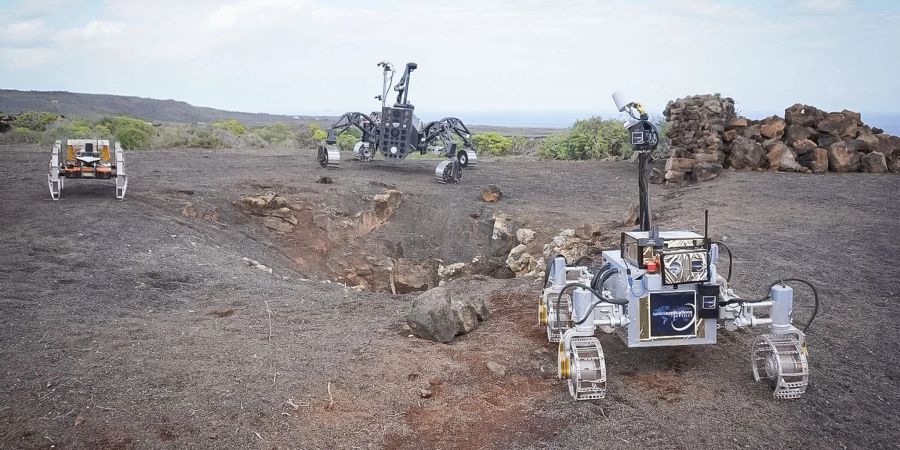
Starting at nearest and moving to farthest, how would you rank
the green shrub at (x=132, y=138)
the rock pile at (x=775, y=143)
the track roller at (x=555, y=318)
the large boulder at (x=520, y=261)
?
the track roller at (x=555, y=318), the large boulder at (x=520, y=261), the rock pile at (x=775, y=143), the green shrub at (x=132, y=138)

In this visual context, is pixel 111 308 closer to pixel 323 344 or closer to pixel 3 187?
pixel 323 344

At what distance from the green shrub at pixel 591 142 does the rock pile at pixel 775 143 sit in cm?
692

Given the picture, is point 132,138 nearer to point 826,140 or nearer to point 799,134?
point 799,134

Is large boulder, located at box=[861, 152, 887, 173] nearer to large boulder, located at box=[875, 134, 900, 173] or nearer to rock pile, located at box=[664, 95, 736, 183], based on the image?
large boulder, located at box=[875, 134, 900, 173]

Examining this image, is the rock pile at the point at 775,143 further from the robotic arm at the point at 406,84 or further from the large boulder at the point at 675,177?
the robotic arm at the point at 406,84

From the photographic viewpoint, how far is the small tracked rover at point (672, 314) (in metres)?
5.56

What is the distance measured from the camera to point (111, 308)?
795 centimetres

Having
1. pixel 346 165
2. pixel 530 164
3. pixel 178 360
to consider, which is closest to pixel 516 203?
pixel 346 165

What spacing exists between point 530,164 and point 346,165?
7.48 metres

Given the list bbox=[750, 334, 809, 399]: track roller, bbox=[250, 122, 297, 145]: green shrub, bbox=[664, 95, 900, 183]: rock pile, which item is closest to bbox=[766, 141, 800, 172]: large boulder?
bbox=[664, 95, 900, 183]: rock pile

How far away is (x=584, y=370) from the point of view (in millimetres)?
5426

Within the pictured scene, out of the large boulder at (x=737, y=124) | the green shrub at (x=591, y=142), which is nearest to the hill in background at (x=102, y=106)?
the green shrub at (x=591, y=142)

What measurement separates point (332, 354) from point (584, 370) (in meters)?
2.57

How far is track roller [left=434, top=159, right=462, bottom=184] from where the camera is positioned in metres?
19.7
